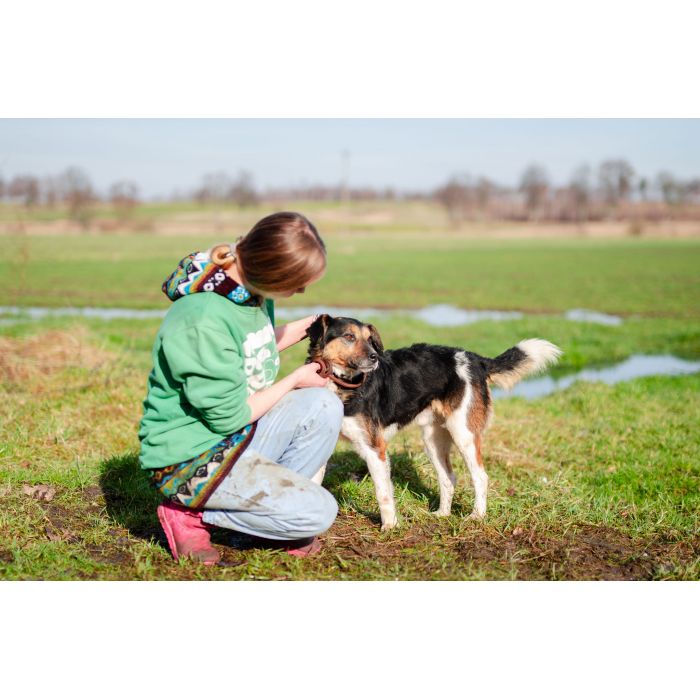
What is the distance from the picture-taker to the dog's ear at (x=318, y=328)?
15.9 ft

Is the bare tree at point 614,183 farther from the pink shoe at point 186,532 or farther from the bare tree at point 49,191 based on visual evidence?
the pink shoe at point 186,532

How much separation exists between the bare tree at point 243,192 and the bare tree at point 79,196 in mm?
23272

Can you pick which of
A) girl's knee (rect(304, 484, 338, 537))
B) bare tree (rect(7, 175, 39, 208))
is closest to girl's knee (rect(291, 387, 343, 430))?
girl's knee (rect(304, 484, 338, 537))

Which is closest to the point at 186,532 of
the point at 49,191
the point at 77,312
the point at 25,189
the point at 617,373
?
the point at 617,373

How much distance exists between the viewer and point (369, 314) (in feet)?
62.5

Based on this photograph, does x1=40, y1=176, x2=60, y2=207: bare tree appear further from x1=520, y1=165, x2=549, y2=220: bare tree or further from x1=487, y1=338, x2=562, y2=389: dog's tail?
x1=520, y1=165, x2=549, y2=220: bare tree

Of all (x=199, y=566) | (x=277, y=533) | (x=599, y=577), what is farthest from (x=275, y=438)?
(x=599, y=577)

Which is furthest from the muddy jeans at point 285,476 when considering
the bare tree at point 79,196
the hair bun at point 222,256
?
the bare tree at point 79,196

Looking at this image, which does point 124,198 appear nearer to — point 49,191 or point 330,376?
Answer: point 49,191

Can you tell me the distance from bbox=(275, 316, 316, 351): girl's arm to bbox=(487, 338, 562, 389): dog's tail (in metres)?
1.63

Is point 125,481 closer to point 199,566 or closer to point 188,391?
point 199,566

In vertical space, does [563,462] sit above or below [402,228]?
below

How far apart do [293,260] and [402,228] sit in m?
69.1

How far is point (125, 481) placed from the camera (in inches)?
227
